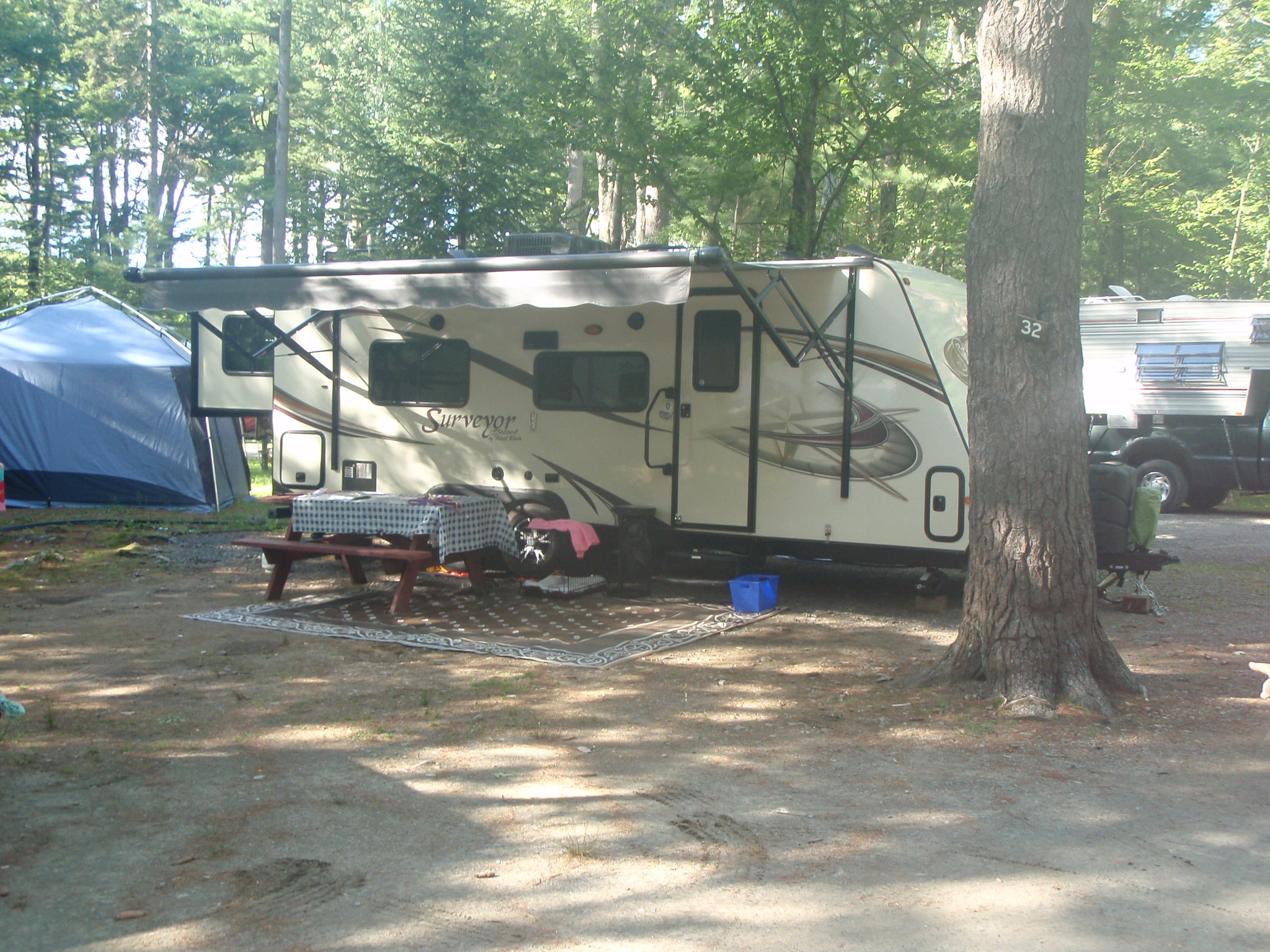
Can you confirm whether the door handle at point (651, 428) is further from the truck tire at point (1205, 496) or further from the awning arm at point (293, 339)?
the truck tire at point (1205, 496)

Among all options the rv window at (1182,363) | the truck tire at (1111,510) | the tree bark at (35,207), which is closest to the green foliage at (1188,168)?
the rv window at (1182,363)

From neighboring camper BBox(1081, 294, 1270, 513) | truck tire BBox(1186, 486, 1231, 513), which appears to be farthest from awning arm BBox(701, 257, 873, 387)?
truck tire BBox(1186, 486, 1231, 513)

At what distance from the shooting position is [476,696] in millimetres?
5785

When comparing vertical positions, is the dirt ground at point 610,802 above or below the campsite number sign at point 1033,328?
below

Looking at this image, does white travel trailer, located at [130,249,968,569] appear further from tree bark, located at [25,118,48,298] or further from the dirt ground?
tree bark, located at [25,118,48,298]

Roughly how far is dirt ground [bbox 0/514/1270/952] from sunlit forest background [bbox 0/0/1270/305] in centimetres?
481

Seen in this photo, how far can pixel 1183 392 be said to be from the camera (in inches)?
582

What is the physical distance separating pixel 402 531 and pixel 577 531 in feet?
4.41

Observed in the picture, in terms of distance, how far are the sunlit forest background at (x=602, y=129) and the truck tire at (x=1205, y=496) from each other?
484cm

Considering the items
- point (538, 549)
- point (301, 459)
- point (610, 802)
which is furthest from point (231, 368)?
point (610, 802)

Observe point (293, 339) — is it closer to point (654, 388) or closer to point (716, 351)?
point (654, 388)

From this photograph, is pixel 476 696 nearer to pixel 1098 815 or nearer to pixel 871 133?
pixel 1098 815

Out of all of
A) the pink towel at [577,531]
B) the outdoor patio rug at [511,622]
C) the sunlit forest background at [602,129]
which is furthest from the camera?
the sunlit forest background at [602,129]

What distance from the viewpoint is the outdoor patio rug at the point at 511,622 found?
6938 millimetres
